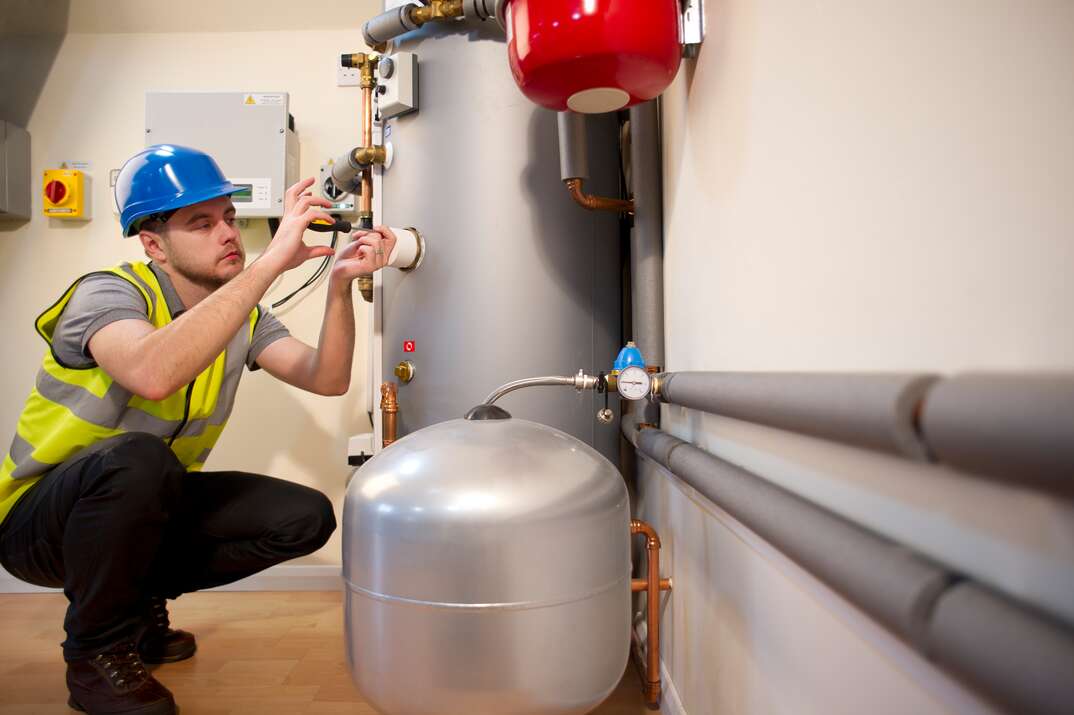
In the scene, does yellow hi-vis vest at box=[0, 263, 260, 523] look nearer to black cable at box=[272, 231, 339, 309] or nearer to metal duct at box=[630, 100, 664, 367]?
black cable at box=[272, 231, 339, 309]

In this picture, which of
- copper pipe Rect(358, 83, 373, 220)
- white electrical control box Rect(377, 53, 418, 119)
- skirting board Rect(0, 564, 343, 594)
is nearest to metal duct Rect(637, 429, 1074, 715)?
white electrical control box Rect(377, 53, 418, 119)

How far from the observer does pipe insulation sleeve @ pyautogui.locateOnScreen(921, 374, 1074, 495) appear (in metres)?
0.23

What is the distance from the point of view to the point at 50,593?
1.78 meters

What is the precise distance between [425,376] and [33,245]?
1359 mm

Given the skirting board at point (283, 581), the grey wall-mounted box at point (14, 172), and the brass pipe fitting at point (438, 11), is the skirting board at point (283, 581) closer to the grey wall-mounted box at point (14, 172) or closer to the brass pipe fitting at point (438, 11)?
the grey wall-mounted box at point (14, 172)

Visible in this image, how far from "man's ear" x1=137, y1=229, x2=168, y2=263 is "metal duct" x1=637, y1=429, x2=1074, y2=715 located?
115 centimetres

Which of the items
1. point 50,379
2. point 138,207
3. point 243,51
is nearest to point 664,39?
point 138,207

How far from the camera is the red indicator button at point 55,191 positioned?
1826mm

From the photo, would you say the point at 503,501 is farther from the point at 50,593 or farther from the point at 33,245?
the point at 33,245

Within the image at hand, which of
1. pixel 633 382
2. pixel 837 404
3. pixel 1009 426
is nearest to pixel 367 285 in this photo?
pixel 633 382

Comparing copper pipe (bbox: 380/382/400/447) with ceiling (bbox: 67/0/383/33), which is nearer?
copper pipe (bbox: 380/382/400/447)

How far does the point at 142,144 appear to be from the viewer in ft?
6.18

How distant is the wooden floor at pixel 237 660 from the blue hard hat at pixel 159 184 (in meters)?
0.79

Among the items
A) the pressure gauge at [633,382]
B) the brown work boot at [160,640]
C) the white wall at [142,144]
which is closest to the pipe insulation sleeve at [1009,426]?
the pressure gauge at [633,382]
